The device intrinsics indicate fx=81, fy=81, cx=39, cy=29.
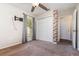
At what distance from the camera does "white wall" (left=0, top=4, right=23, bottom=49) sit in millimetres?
1709

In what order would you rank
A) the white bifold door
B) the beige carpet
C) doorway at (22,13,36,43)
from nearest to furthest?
the beige carpet < doorway at (22,13,36,43) < the white bifold door

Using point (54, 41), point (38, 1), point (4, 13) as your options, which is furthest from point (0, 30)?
point (54, 41)

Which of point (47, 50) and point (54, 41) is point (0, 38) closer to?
point (47, 50)

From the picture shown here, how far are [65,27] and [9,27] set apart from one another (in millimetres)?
1363

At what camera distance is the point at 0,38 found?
5.36 ft

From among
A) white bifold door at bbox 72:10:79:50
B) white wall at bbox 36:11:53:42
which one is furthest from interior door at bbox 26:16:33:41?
white bifold door at bbox 72:10:79:50

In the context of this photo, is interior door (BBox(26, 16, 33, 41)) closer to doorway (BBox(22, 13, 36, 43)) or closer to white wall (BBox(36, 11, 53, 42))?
doorway (BBox(22, 13, 36, 43))

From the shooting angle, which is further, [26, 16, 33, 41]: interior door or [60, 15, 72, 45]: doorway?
[60, 15, 72, 45]: doorway

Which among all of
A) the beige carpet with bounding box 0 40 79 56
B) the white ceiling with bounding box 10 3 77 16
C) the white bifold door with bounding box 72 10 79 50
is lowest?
the beige carpet with bounding box 0 40 79 56

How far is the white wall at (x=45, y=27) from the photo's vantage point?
6.26 ft

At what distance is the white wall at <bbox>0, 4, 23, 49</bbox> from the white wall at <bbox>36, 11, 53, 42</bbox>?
1.41 ft

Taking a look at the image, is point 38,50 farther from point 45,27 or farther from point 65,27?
point 65,27

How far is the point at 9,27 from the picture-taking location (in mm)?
1831

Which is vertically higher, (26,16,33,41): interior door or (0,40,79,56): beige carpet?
(26,16,33,41): interior door
